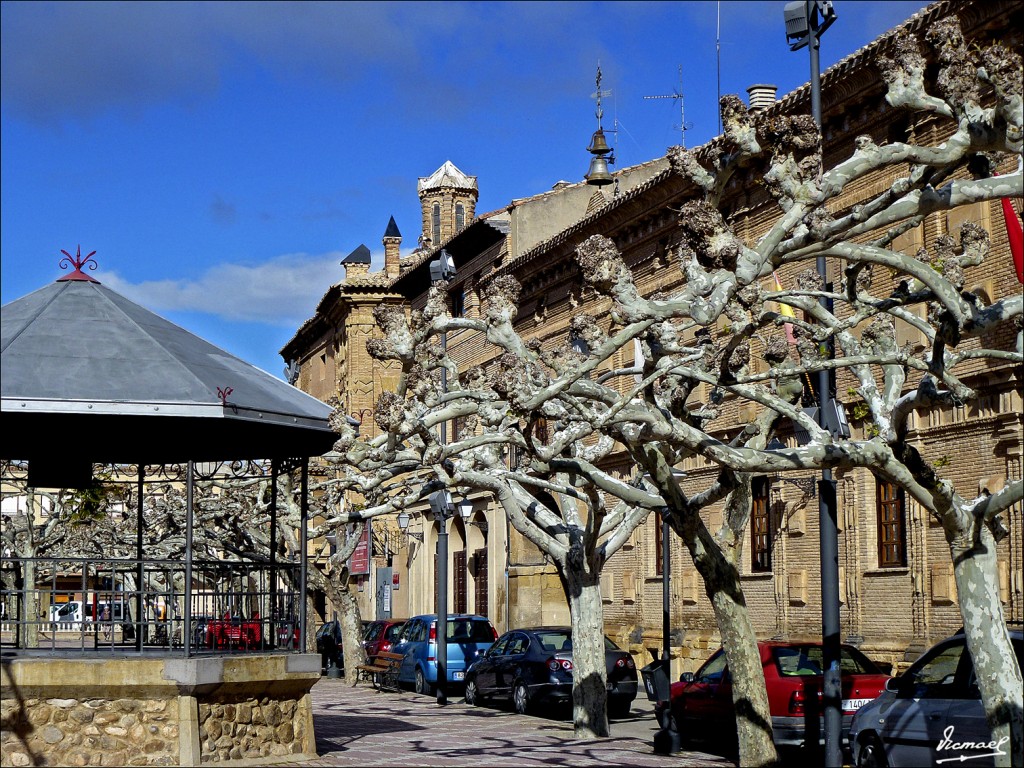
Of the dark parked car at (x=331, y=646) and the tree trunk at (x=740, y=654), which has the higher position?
the tree trunk at (x=740, y=654)

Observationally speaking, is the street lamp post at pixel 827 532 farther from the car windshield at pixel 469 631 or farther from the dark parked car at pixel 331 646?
the dark parked car at pixel 331 646

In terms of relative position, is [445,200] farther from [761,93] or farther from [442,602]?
[442,602]

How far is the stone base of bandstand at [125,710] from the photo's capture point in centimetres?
1395

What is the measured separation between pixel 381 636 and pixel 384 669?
5.06 meters

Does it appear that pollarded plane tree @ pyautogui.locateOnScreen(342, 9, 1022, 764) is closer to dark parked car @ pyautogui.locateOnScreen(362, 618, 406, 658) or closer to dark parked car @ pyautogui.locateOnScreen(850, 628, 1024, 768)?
dark parked car @ pyautogui.locateOnScreen(850, 628, 1024, 768)

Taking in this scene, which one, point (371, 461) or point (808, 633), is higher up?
point (371, 461)

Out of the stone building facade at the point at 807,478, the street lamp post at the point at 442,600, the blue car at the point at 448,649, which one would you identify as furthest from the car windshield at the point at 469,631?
the stone building facade at the point at 807,478

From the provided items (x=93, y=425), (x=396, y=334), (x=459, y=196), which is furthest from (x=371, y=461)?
(x=459, y=196)

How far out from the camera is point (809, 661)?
18.6 metres

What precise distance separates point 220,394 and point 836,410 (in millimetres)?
6114

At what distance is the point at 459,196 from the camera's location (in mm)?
66938

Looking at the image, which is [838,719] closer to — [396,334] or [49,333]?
[396,334]

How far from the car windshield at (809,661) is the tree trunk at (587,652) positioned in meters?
2.70

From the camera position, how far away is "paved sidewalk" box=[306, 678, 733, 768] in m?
17.0
